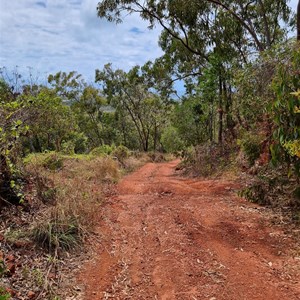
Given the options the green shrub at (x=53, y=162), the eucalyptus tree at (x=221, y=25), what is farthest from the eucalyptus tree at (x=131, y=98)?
the green shrub at (x=53, y=162)

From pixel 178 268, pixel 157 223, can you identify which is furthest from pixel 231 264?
pixel 157 223

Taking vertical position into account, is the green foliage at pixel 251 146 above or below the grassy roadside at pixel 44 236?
above

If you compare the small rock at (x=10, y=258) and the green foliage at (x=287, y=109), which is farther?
the green foliage at (x=287, y=109)

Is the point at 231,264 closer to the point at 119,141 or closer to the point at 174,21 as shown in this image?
the point at 174,21

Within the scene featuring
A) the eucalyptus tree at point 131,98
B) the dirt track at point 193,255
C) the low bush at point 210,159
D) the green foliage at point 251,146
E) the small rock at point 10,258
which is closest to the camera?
the dirt track at point 193,255

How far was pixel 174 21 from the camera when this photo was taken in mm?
12656

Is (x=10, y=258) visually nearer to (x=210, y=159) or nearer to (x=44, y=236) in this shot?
(x=44, y=236)

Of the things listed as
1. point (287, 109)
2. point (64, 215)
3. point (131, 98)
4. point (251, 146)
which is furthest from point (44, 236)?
point (131, 98)

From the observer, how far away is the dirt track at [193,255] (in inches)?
137

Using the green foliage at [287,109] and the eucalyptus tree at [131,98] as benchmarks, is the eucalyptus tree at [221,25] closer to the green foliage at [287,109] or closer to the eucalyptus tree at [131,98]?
the green foliage at [287,109]

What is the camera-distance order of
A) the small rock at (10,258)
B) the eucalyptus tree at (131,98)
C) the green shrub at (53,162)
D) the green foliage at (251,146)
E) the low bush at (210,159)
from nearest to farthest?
the small rock at (10,258) < the green foliage at (251,146) < the green shrub at (53,162) < the low bush at (210,159) < the eucalyptus tree at (131,98)

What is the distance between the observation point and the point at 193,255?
4.24 meters

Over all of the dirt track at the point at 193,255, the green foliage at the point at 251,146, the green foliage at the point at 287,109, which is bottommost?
the dirt track at the point at 193,255

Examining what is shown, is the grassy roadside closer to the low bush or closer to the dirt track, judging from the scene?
the dirt track
